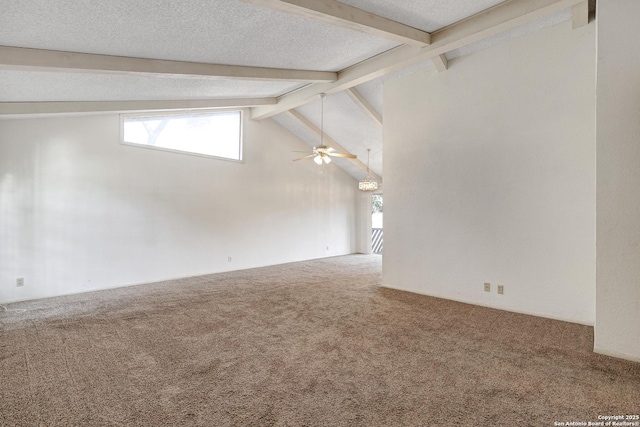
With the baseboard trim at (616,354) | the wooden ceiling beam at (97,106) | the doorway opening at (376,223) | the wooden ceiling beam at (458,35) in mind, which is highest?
the wooden ceiling beam at (458,35)

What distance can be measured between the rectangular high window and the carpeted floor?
3.09 meters

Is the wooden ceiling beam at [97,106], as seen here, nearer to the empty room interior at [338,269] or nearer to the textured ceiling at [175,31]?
the empty room interior at [338,269]

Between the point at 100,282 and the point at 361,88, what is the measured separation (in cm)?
561

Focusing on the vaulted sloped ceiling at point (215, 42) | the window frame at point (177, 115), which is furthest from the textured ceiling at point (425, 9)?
the window frame at point (177, 115)

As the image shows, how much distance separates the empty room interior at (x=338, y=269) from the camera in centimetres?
242

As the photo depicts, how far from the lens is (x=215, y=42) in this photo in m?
3.46

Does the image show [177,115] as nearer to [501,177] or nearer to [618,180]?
[501,177]

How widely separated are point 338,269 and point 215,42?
17.3 feet

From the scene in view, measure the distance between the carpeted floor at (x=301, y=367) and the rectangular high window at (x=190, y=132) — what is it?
3.09 meters

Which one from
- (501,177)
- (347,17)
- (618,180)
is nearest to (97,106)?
(347,17)

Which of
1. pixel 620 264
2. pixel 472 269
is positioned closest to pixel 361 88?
pixel 472 269

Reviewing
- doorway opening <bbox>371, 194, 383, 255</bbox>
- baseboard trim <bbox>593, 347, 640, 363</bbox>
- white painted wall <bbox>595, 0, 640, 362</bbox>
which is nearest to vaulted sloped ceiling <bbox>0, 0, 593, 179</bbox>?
white painted wall <bbox>595, 0, 640, 362</bbox>

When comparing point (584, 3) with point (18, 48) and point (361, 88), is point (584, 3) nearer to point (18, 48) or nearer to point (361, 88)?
point (361, 88)

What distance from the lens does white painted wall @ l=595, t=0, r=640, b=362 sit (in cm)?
277
